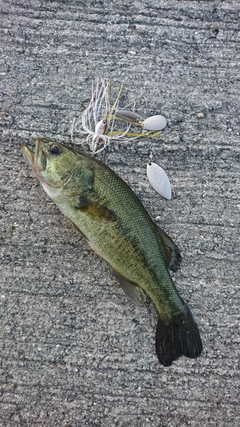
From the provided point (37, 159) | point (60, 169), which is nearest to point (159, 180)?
point (60, 169)

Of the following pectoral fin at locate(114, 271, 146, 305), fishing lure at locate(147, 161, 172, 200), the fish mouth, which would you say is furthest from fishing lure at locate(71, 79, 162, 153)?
pectoral fin at locate(114, 271, 146, 305)

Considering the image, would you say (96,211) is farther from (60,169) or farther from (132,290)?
(132,290)

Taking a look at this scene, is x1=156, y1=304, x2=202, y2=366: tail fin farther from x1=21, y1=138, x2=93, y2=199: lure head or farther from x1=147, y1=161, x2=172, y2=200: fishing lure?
x1=21, y1=138, x2=93, y2=199: lure head

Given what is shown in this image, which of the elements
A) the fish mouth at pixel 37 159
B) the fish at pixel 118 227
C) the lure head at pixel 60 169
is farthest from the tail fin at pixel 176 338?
the fish mouth at pixel 37 159

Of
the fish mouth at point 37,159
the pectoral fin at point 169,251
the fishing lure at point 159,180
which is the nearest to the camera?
the fish mouth at point 37,159

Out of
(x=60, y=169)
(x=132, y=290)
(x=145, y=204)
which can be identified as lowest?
(x=132, y=290)

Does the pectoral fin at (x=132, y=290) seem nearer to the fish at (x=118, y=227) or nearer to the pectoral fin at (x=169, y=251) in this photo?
the fish at (x=118, y=227)
